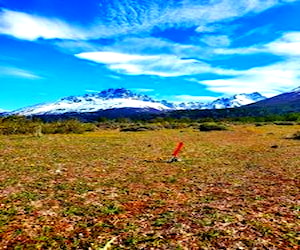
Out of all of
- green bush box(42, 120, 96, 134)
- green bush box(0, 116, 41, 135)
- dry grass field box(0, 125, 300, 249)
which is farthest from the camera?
green bush box(42, 120, 96, 134)

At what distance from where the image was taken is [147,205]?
13.4 metres

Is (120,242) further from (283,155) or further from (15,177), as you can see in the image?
(283,155)

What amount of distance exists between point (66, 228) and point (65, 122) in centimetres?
5283

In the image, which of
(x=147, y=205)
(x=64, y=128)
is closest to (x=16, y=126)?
(x=64, y=128)

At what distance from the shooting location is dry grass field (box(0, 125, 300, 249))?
33.0ft

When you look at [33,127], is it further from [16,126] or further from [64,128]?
[64,128]

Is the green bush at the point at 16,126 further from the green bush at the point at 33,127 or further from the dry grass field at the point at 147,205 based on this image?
the dry grass field at the point at 147,205

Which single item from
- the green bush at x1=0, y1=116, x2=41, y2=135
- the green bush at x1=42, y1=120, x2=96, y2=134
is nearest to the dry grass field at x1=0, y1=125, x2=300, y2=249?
the green bush at x1=0, y1=116, x2=41, y2=135

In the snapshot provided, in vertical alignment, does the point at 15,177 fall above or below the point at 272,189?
above

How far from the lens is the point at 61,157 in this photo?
995 inches

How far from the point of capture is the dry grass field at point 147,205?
10.1 metres

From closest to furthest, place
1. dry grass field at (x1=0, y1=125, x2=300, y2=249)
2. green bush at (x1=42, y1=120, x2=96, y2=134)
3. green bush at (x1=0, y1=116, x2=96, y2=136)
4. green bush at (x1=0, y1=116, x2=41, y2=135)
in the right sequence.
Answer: dry grass field at (x1=0, y1=125, x2=300, y2=249), green bush at (x1=0, y1=116, x2=41, y2=135), green bush at (x1=0, y1=116, x2=96, y2=136), green bush at (x1=42, y1=120, x2=96, y2=134)

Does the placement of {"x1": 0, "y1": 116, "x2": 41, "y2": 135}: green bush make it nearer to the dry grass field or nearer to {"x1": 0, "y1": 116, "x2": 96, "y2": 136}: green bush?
{"x1": 0, "y1": 116, "x2": 96, "y2": 136}: green bush

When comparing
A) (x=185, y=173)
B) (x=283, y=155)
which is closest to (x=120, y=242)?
(x=185, y=173)
